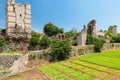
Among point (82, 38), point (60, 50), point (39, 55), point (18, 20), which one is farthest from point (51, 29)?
point (60, 50)

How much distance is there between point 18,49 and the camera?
202 feet

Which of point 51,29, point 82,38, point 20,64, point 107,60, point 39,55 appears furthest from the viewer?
point 51,29

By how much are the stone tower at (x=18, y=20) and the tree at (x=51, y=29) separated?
70.4 ft

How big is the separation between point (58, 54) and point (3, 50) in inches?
529

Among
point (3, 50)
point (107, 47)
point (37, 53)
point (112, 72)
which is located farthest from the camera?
point (107, 47)

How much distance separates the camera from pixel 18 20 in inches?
2458

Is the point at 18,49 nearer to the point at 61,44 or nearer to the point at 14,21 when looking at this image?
the point at 14,21

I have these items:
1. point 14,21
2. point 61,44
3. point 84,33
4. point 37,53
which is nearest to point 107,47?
point 84,33

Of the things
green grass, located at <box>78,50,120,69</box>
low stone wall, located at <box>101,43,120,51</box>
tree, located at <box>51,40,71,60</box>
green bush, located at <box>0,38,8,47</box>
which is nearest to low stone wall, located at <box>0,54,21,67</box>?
green bush, located at <box>0,38,8,47</box>

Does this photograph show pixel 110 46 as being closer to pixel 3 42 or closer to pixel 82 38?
pixel 82 38

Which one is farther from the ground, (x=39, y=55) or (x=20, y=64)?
(x=39, y=55)

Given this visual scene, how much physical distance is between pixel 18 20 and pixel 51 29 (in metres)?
22.9

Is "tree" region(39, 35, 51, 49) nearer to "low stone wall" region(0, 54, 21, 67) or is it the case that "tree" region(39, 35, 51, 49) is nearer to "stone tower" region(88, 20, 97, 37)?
"low stone wall" region(0, 54, 21, 67)

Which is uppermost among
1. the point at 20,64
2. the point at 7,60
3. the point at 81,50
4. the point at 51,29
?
the point at 51,29
